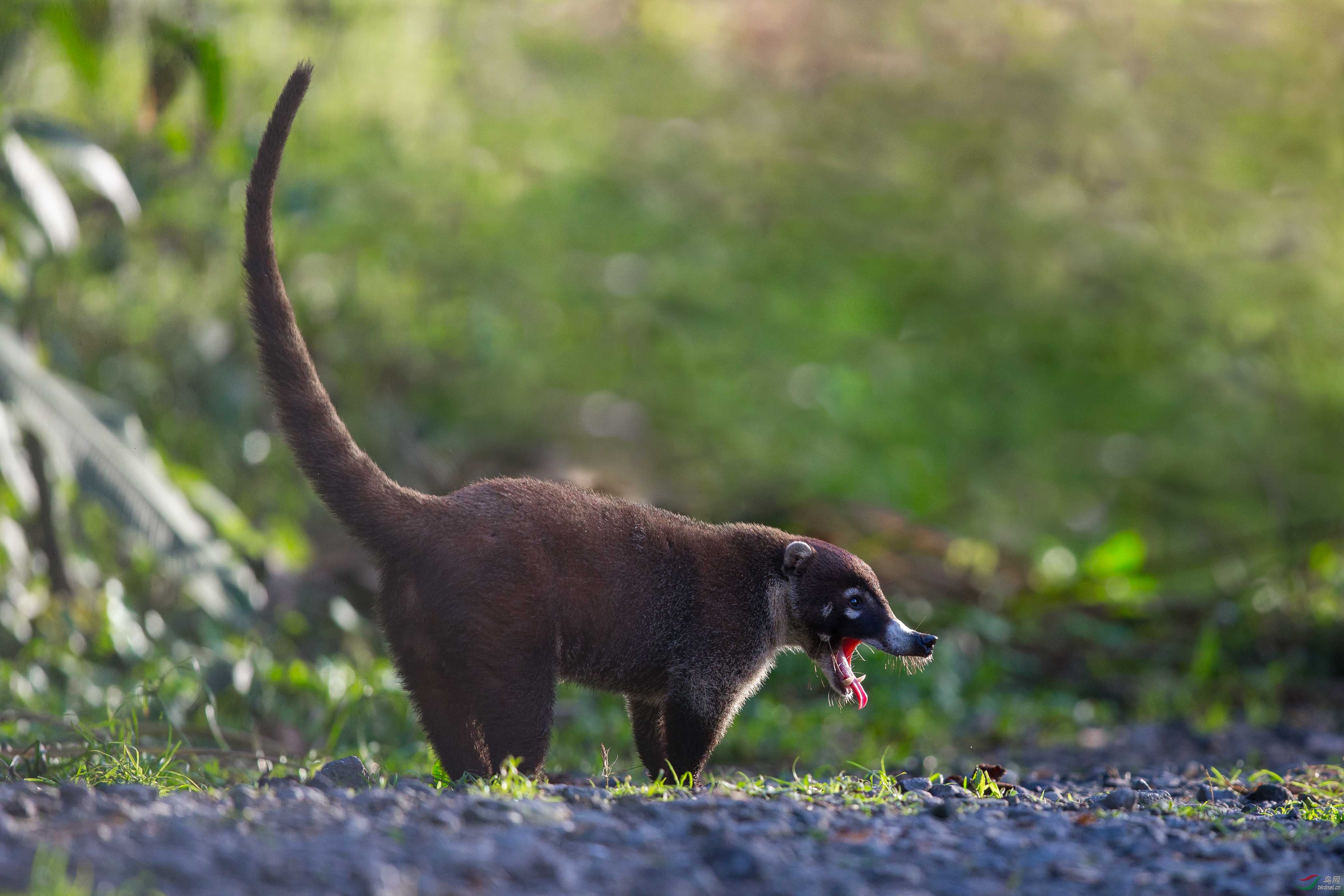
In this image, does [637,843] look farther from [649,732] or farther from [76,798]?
[649,732]

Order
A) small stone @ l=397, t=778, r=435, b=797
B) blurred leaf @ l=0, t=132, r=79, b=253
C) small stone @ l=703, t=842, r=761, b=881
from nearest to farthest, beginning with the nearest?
small stone @ l=703, t=842, r=761, b=881, small stone @ l=397, t=778, r=435, b=797, blurred leaf @ l=0, t=132, r=79, b=253

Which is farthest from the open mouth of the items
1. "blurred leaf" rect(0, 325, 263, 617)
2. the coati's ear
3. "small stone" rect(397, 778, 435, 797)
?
"blurred leaf" rect(0, 325, 263, 617)

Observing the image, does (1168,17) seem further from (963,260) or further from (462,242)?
(462,242)

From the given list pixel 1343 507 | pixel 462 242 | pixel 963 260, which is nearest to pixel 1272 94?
pixel 963 260

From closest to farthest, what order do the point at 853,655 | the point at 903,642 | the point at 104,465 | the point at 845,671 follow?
the point at 903,642 < the point at 845,671 < the point at 853,655 < the point at 104,465

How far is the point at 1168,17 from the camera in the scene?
10336 millimetres

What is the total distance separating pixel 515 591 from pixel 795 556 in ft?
3.71

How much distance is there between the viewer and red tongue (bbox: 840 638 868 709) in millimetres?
4359

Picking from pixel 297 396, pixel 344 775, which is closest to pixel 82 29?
pixel 297 396

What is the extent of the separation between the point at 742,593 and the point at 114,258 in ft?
13.3

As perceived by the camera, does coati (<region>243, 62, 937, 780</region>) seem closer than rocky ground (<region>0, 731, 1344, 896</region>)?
No

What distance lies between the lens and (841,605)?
4469 millimetres

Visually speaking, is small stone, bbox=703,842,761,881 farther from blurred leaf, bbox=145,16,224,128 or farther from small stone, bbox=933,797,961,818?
blurred leaf, bbox=145,16,224,128

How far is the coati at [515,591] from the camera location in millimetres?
3734
